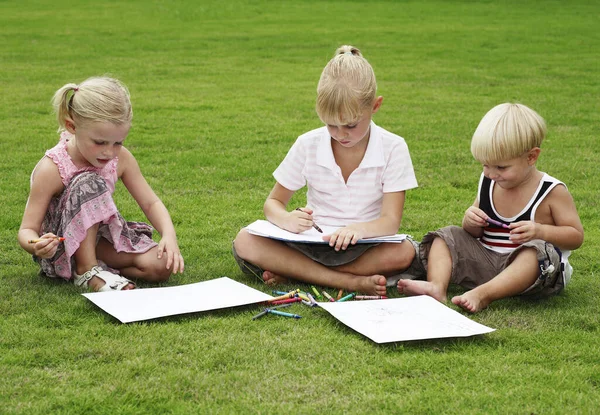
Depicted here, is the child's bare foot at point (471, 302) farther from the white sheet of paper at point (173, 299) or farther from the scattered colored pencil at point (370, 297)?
the white sheet of paper at point (173, 299)

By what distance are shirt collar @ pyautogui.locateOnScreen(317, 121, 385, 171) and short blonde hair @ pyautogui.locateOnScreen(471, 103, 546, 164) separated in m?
0.49

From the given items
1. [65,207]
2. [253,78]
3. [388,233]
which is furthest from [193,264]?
[253,78]

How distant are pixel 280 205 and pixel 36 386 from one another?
69.2 inches

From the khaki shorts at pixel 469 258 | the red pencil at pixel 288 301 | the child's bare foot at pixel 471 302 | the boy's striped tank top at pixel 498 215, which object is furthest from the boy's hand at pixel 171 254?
the boy's striped tank top at pixel 498 215

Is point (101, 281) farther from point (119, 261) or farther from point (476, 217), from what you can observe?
point (476, 217)

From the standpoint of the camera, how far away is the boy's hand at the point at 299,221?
4016mm

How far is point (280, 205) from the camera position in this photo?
432cm

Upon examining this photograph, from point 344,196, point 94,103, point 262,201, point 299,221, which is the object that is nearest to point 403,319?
point 299,221

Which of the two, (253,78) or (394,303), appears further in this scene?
(253,78)

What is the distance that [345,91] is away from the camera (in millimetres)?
3854

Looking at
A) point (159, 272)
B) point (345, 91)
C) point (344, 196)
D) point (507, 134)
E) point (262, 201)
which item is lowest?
point (262, 201)

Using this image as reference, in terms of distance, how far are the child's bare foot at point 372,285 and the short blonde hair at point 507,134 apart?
0.69 metres

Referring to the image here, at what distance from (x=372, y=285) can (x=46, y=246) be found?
56.0 inches

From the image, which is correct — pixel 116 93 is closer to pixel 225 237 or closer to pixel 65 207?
pixel 65 207
